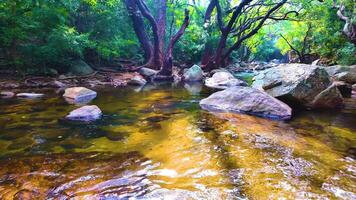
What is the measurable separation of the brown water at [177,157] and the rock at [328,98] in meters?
0.63

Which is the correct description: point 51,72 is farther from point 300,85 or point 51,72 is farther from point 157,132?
point 300,85

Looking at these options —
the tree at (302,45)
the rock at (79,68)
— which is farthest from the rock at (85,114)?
the tree at (302,45)

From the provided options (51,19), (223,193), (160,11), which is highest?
(160,11)

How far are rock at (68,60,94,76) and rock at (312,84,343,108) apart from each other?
937 centimetres

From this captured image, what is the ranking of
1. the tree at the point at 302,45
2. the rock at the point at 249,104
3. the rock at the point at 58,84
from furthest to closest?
the tree at the point at 302,45 → the rock at the point at 58,84 → the rock at the point at 249,104

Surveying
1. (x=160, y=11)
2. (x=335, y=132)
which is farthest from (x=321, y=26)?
(x=335, y=132)

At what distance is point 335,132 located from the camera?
421 centimetres

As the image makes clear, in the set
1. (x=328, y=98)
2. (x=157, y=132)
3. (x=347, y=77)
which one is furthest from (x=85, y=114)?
(x=347, y=77)

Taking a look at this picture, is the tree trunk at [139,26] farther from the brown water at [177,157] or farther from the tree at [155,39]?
the brown water at [177,157]

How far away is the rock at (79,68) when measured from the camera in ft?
38.2

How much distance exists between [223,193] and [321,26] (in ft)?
56.2

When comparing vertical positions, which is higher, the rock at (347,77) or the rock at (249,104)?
the rock at (347,77)

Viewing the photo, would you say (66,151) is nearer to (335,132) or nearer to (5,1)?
(335,132)

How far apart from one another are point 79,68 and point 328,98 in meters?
9.83
